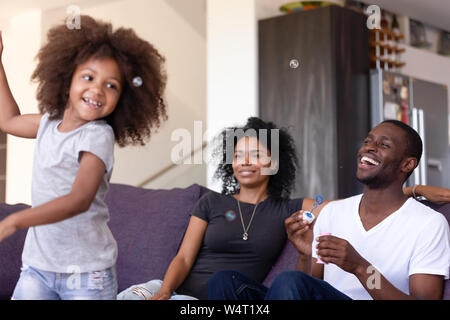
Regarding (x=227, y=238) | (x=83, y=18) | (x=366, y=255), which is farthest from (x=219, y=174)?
(x=83, y=18)

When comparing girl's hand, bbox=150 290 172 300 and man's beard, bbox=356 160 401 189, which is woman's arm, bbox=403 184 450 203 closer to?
man's beard, bbox=356 160 401 189

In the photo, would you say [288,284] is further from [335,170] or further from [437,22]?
[437,22]

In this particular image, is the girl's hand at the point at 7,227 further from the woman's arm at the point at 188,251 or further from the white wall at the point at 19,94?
the woman's arm at the point at 188,251

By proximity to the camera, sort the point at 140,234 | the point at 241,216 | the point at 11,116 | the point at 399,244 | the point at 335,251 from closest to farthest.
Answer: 1. the point at 11,116
2. the point at 335,251
3. the point at 399,244
4. the point at 241,216
5. the point at 140,234

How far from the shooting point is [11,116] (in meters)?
0.61

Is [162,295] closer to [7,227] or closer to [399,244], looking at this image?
[399,244]

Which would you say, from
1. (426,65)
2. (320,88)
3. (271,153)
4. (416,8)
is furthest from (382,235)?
(426,65)

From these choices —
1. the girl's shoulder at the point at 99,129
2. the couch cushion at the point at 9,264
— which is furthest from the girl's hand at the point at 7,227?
the couch cushion at the point at 9,264

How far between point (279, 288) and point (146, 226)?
2.40 ft

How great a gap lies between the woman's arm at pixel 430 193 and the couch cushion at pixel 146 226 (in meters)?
0.61

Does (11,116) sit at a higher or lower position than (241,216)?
higher

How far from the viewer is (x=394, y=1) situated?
2916 millimetres

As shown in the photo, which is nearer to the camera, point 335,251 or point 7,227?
point 7,227
